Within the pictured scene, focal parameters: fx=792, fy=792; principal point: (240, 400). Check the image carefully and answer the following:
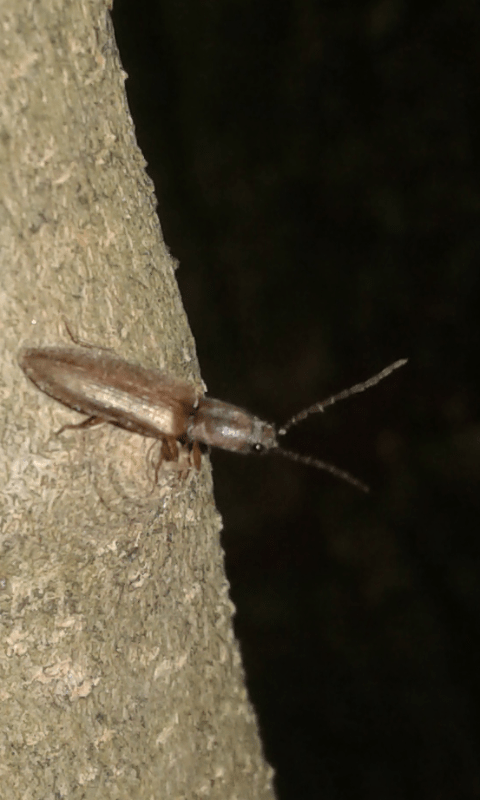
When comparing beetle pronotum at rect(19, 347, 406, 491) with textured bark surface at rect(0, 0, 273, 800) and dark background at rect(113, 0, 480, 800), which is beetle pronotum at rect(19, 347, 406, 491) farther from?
dark background at rect(113, 0, 480, 800)

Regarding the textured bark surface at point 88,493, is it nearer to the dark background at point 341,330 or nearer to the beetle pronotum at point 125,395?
the beetle pronotum at point 125,395

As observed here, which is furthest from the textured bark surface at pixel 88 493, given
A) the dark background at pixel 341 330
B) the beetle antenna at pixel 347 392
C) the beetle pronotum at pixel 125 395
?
the dark background at pixel 341 330

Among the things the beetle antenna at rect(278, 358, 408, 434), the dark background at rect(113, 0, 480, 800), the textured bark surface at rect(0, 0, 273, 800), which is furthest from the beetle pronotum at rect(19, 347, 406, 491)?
the dark background at rect(113, 0, 480, 800)

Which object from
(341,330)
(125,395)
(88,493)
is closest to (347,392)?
(125,395)

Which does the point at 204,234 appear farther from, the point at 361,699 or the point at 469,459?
the point at 361,699

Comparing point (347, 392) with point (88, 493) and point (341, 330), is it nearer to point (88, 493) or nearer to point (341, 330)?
point (88, 493)

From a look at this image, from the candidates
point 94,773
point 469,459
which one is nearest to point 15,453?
point 94,773
